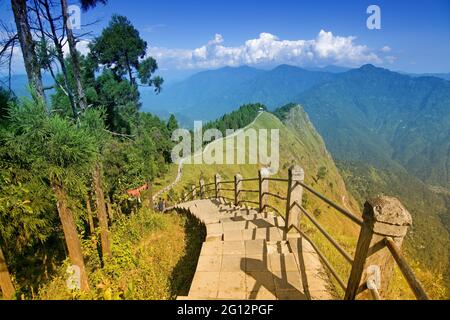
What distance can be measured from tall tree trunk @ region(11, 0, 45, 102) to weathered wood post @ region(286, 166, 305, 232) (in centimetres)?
520

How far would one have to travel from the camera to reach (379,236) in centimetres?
230

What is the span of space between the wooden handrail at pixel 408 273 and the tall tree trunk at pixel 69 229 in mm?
5044

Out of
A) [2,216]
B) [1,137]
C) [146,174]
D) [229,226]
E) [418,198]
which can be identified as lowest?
[418,198]

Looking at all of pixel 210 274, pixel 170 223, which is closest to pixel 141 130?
pixel 170 223

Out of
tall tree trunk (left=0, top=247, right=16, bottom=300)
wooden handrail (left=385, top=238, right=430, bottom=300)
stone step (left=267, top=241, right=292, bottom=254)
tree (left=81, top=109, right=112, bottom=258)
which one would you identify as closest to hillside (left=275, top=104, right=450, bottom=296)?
stone step (left=267, top=241, right=292, bottom=254)

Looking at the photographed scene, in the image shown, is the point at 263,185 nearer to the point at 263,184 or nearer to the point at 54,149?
the point at 263,184

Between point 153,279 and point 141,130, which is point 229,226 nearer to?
point 153,279

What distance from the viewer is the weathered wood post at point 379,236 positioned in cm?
220

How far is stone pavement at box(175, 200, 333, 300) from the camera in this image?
3771mm

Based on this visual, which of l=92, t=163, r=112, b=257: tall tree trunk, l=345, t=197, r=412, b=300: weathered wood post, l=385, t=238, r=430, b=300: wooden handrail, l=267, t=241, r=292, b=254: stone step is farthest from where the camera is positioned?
l=92, t=163, r=112, b=257: tall tree trunk

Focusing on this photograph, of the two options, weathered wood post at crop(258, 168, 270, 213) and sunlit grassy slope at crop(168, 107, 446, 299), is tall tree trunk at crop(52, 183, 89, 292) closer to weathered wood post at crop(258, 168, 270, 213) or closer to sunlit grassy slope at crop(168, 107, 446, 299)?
sunlit grassy slope at crop(168, 107, 446, 299)

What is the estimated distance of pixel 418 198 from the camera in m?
181

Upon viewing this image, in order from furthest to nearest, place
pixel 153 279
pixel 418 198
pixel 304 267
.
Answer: pixel 418 198
pixel 153 279
pixel 304 267
